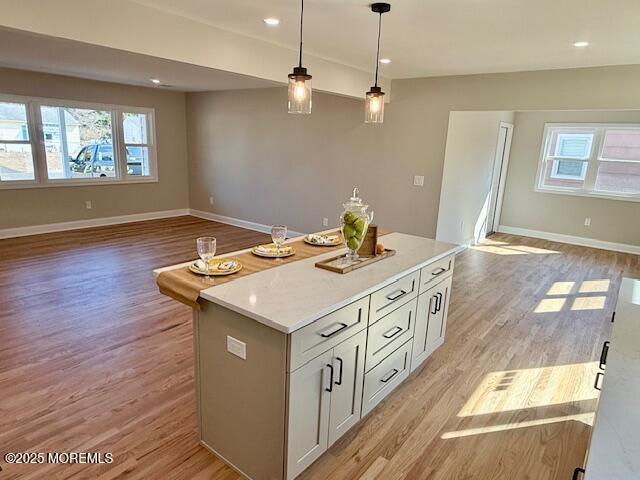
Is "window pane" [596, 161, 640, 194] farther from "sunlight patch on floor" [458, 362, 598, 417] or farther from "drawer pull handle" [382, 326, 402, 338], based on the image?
"drawer pull handle" [382, 326, 402, 338]

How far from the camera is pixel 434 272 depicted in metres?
2.76

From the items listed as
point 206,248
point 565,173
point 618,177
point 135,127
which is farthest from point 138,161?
point 618,177

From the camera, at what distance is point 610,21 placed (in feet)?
9.18

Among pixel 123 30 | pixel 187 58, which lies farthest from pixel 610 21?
pixel 123 30

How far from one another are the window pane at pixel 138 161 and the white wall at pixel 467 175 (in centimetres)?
546

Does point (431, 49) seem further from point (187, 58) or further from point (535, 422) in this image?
point (535, 422)

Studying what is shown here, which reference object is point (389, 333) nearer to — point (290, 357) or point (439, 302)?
point (439, 302)

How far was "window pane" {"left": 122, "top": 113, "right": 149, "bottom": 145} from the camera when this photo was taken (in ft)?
23.9

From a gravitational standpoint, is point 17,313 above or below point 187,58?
below

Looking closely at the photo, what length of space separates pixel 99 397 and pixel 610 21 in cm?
418

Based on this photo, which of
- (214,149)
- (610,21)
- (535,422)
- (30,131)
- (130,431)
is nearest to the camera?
(130,431)

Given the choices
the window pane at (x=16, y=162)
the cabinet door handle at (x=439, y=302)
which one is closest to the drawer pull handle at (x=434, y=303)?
the cabinet door handle at (x=439, y=302)

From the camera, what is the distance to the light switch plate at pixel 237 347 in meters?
1.78

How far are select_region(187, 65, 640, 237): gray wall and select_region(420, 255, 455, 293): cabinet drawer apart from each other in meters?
2.54
